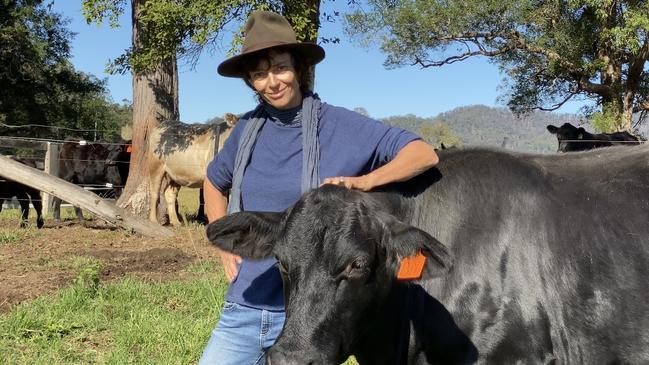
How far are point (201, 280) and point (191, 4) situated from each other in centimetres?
492

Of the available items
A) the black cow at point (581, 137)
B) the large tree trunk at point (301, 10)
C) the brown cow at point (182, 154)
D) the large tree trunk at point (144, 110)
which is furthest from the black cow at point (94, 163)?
the black cow at point (581, 137)

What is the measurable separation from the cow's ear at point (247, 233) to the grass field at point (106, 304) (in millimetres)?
2019

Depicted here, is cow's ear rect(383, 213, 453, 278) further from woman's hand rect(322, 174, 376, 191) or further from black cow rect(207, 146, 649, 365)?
woman's hand rect(322, 174, 376, 191)

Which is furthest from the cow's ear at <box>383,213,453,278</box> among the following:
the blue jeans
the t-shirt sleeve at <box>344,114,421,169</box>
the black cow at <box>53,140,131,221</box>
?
the black cow at <box>53,140,131,221</box>

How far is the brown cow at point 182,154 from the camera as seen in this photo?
1362 centimetres

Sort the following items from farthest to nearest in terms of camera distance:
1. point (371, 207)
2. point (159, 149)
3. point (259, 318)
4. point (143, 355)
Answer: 1. point (159, 149)
2. point (143, 355)
3. point (259, 318)
4. point (371, 207)

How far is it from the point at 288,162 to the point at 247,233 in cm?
40

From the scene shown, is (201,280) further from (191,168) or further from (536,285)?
(191,168)

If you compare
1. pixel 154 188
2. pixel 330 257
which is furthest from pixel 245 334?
pixel 154 188

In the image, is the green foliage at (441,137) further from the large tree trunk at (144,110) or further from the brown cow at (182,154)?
the large tree trunk at (144,110)

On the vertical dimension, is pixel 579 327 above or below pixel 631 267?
below

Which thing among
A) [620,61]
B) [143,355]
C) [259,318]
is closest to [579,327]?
[259,318]

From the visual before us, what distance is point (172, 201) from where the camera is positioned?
14.2 m

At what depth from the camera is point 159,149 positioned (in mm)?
13656
